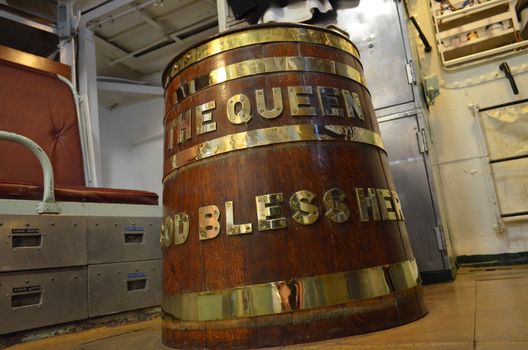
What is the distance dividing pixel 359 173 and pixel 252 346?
436 mm

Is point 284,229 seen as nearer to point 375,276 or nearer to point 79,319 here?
point 375,276

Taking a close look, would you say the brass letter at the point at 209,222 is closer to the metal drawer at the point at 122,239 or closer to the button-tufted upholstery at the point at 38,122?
the metal drawer at the point at 122,239

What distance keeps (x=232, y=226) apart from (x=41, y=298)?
3.21ft

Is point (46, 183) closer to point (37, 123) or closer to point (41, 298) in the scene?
point (41, 298)

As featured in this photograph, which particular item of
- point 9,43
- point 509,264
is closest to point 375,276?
point 509,264

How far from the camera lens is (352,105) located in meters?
0.95

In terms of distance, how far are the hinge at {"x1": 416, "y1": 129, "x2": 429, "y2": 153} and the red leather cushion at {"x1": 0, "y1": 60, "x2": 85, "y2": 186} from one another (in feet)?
6.07

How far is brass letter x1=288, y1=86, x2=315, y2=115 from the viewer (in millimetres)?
886

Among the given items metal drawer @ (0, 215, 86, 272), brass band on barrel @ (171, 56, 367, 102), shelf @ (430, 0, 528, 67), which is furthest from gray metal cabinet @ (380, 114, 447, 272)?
metal drawer @ (0, 215, 86, 272)

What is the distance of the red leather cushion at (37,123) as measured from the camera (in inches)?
80.1

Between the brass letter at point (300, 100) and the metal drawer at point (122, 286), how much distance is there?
1136mm

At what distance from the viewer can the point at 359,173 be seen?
90 centimetres

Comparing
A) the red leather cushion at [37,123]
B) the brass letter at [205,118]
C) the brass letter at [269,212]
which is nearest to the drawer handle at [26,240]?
the red leather cushion at [37,123]

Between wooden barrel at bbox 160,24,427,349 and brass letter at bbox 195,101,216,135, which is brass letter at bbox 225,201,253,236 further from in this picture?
brass letter at bbox 195,101,216,135
